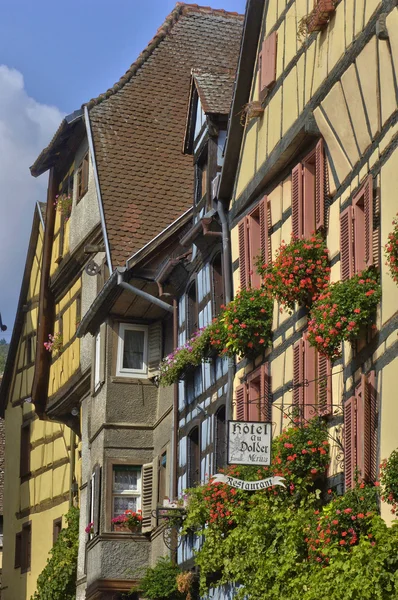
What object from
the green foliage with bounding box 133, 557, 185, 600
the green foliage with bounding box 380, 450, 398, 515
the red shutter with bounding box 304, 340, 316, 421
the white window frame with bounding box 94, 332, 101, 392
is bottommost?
the green foliage with bounding box 133, 557, 185, 600

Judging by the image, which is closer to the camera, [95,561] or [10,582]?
[95,561]

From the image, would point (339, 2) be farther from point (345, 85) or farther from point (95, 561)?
point (95, 561)

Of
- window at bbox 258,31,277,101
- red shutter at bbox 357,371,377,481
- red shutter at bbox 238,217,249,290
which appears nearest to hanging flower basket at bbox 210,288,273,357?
red shutter at bbox 238,217,249,290

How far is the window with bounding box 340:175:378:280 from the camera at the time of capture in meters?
12.5

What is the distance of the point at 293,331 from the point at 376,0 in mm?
3832

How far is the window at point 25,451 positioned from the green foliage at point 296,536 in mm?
13494

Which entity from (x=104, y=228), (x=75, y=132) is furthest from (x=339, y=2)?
(x=75, y=132)

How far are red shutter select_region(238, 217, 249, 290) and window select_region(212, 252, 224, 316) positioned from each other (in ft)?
4.06

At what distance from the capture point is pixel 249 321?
15398 mm

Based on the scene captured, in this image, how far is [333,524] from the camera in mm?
11883

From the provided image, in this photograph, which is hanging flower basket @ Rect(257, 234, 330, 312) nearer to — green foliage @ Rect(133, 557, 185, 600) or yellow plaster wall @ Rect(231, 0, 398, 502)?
yellow plaster wall @ Rect(231, 0, 398, 502)

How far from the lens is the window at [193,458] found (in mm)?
18812

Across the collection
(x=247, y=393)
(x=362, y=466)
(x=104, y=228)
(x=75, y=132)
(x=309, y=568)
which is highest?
(x=75, y=132)

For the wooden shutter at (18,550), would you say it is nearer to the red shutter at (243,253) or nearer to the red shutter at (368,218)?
the red shutter at (243,253)
